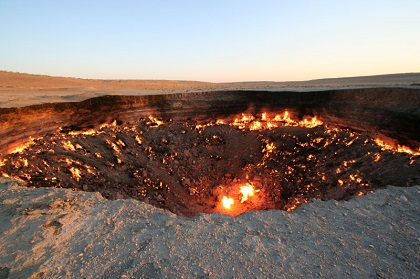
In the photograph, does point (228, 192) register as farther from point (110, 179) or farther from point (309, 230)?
point (309, 230)

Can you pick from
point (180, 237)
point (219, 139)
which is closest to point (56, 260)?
point (180, 237)

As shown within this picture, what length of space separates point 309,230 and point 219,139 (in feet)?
27.5

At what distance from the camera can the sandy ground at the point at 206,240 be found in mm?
2939

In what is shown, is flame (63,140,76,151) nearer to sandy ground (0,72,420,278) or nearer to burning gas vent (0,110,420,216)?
burning gas vent (0,110,420,216)

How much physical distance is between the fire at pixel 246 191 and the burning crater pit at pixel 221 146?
9 centimetres

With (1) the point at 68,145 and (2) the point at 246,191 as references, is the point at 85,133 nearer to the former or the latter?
(1) the point at 68,145

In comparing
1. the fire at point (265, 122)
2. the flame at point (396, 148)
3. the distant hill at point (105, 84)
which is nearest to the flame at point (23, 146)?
the fire at point (265, 122)

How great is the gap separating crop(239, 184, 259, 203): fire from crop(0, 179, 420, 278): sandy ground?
584 centimetres

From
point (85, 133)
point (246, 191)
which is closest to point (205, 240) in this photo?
point (246, 191)

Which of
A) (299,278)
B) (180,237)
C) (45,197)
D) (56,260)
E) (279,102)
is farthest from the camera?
(279,102)

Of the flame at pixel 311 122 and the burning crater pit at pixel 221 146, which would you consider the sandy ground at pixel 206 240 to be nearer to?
the burning crater pit at pixel 221 146

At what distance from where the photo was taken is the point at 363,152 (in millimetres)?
8562

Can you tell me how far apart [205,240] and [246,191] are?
7148 mm

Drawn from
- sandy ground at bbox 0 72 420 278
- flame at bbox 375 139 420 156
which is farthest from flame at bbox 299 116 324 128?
sandy ground at bbox 0 72 420 278
